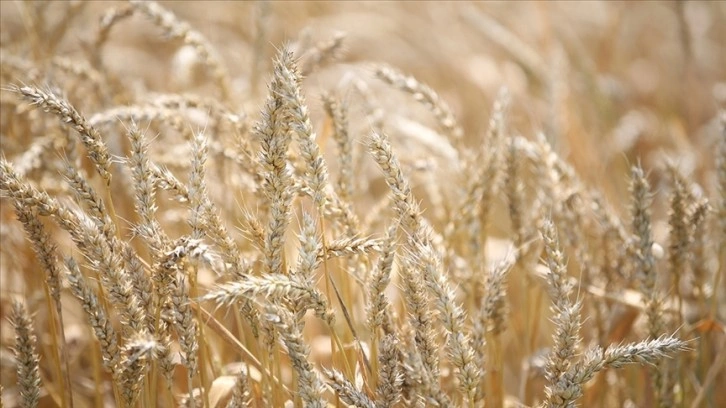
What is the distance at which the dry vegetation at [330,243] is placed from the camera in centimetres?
125

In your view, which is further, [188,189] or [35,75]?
[35,75]

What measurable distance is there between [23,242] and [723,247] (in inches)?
85.7

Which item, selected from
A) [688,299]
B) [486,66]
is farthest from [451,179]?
[486,66]

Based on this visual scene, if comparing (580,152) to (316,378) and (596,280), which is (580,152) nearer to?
(596,280)

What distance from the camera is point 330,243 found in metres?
1.36

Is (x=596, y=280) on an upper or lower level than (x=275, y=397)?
upper

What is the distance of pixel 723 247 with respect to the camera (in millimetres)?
1888

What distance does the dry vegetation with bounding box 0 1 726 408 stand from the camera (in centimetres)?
125

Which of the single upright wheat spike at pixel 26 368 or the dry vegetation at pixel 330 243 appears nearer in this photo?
the dry vegetation at pixel 330 243

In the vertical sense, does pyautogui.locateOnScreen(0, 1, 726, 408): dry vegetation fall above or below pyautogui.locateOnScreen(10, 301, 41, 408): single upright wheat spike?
above

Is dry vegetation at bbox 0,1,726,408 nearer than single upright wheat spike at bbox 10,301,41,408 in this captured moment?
Yes

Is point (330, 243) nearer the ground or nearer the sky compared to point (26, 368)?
nearer the sky

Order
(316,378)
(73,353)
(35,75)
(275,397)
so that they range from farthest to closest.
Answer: (73,353)
(35,75)
(275,397)
(316,378)

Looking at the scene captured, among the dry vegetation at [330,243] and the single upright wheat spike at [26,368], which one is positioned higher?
the dry vegetation at [330,243]
